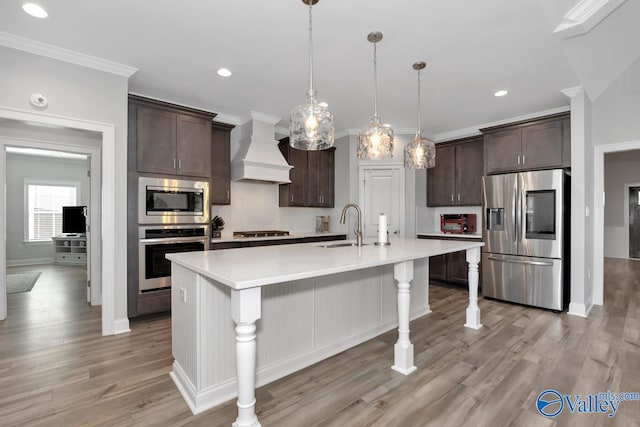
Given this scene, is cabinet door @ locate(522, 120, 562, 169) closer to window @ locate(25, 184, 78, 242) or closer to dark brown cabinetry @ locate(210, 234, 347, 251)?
dark brown cabinetry @ locate(210, 234, 347, 251)

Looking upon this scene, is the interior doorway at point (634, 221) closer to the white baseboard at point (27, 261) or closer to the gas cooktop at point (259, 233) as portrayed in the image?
the gas cooktop at point (259, 233)

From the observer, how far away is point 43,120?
2.62 meters

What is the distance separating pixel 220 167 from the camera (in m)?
4.23

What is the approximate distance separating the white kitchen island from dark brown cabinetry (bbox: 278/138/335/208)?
7.75 feet

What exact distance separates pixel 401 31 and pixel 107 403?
10.8 feet

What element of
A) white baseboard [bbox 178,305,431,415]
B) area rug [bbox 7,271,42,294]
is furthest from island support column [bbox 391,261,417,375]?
area rug [bbox 7,271,42,294]

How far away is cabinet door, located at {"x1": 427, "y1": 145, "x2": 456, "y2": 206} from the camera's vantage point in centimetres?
516

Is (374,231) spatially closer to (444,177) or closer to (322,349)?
(444,177)

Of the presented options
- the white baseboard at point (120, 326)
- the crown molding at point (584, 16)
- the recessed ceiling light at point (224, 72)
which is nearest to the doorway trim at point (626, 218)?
the crown molding at point (584, 16)

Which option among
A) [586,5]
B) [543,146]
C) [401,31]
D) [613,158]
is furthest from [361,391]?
[613,158]

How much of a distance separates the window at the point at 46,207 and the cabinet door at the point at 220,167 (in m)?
5.80

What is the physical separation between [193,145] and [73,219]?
570 cm

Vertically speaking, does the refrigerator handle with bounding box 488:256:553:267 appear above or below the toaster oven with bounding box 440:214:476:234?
below

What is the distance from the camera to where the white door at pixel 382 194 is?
5.06m
